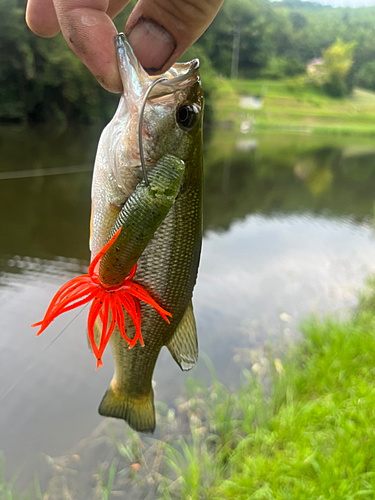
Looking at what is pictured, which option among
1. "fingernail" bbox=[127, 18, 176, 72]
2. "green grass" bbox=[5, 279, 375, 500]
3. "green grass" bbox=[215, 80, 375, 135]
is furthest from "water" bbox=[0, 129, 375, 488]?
"green grass" bbox=[215, 80, 375, 135]

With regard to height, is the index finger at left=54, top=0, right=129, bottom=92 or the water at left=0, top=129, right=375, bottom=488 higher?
the index finger at left=54, top=0, right=129, bottom=92

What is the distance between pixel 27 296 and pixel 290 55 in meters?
93.3

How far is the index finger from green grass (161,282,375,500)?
2.57 m

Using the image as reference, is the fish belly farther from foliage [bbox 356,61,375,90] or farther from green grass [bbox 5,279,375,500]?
foliage [bbox 356,61,375,90]

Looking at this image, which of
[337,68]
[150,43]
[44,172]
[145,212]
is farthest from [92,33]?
[337,68]

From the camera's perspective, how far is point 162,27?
146cm

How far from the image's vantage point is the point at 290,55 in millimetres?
82000

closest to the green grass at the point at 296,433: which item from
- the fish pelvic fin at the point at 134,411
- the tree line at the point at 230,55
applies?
the fish pelvic fin at the point at 134,411

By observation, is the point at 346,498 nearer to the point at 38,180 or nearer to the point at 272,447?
the point at 272,447

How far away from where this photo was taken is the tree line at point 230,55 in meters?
22.1

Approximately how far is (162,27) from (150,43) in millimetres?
85

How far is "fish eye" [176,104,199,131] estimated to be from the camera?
4.45 feet

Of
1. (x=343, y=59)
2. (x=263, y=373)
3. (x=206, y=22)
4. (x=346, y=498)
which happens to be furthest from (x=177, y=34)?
(x=343, y=59)

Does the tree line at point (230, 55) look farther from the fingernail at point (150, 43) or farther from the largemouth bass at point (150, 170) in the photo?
the largemouth bass at point (150, 170)
